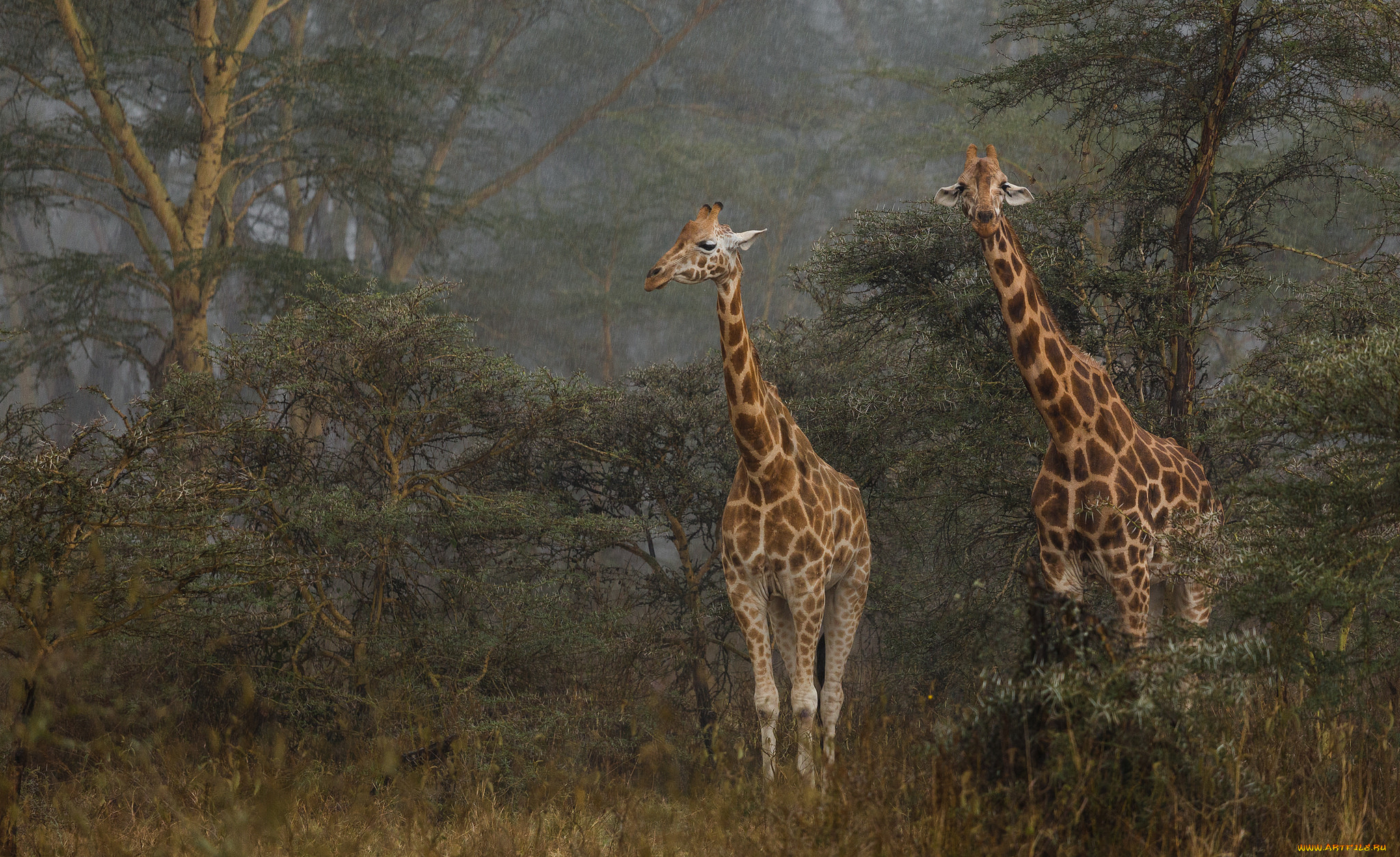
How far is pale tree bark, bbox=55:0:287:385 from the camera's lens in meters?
11.7

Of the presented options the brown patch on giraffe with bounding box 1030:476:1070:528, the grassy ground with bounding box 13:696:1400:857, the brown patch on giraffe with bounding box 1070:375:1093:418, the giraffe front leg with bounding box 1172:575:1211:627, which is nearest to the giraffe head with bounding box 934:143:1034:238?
the brown patch on giraffe with bounding box 1070:375:1093:418

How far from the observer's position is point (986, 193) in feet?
17.4

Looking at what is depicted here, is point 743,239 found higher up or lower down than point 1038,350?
higher up

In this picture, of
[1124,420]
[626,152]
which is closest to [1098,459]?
[1124,420]

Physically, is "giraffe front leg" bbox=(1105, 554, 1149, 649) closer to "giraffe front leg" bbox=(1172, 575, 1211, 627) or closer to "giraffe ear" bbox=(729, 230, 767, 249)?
"giraffe front leg" bbox=(1172, 575, 1211, 627)

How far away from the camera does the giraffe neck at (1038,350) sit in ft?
17.9

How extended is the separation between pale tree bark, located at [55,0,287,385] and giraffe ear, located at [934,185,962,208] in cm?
852

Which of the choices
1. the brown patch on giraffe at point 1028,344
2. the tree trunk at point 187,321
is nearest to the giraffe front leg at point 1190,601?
the brown patch on giraffe at point 1028,344

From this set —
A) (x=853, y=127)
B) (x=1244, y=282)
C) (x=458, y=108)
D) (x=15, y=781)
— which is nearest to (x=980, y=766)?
(x=15, y=781)

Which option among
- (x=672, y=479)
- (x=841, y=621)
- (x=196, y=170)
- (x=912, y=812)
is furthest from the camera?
(x=196, y=170)

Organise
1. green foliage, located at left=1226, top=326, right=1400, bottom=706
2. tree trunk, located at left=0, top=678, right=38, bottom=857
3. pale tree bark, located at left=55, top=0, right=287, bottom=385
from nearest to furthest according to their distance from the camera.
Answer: tree trunk, located at left=0, top=678, right=38, bottom=857, green foliage, located at left=1226, top=326, right=1400, bottom=706, pale tree bark, located at left=55, top=0, right=287, bottom=385

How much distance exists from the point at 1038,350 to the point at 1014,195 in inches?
29.5

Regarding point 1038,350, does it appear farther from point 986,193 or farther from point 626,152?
point 626,152

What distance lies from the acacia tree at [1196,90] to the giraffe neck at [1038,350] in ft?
7.16
